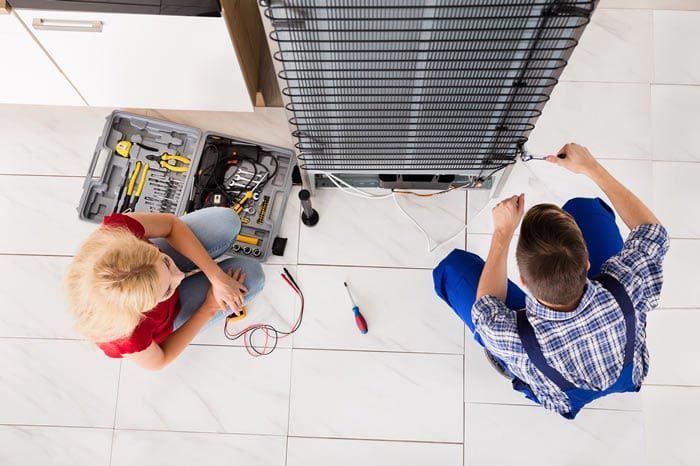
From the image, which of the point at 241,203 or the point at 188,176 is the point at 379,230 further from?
the point at 188,176

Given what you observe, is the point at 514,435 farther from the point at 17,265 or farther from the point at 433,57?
the point at 17,265

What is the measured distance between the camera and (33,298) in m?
1.96

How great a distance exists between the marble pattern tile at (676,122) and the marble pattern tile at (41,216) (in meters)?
2.20

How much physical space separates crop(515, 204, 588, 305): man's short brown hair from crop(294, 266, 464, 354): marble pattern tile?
794 mm

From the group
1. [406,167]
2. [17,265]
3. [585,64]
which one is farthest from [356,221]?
[17,265]

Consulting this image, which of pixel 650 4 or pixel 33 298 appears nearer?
pixel 33 298

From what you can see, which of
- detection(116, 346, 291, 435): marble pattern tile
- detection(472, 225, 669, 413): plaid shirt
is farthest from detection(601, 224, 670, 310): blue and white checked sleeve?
detection(116, 346, 291, 435): marble pattern tile

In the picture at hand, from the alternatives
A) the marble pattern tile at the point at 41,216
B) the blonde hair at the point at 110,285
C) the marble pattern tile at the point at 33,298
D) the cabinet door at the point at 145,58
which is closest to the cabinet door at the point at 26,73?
the cabinet door at the point at 145,58

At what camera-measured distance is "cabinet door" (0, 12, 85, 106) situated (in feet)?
4.98

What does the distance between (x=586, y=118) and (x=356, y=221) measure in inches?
39.1

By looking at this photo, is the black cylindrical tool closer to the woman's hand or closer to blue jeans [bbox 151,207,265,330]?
blue jeans [bbox 151,207,265,330]

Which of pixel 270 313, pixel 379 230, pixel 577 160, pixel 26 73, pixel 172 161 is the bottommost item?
pixel 270 313

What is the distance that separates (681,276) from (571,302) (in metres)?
1.09

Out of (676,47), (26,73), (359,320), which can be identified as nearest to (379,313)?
(359,320)
